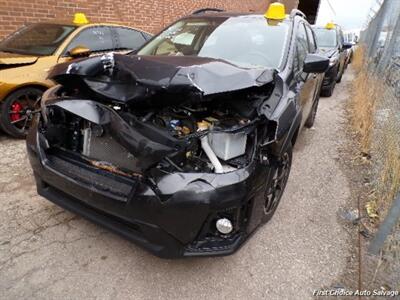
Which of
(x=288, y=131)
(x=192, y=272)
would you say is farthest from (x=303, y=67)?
(x=192, y=272)

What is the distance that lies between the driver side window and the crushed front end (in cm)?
258

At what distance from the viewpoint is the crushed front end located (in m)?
1.78

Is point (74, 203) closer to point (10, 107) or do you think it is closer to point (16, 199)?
point (16, 199)

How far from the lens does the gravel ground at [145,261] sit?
204 centimetres

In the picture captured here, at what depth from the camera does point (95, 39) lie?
189 inches

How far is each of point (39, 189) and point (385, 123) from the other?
4202 mm

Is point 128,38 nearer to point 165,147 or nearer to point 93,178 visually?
point 93,178

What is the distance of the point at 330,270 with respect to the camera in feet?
7.60

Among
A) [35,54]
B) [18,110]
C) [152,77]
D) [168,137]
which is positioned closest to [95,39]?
[35,54]

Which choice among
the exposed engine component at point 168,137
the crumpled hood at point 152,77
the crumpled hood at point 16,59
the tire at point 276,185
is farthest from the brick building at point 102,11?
the tire at point 276,185

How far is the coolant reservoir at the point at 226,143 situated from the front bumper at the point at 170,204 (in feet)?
0.52

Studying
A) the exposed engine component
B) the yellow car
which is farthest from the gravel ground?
the yellow car

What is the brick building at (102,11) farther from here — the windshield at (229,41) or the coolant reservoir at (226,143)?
the coolant reservoir at (226,143)

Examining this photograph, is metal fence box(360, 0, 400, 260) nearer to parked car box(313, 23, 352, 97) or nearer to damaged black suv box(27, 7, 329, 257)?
damaged black suv box(27, 7, 329, 257)
